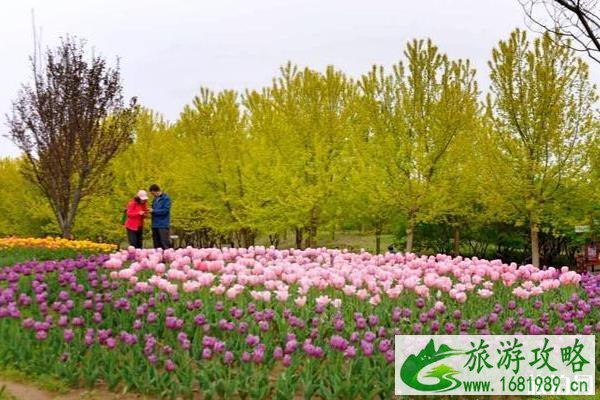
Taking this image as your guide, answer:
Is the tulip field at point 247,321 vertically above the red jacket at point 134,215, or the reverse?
the red jacket at point 134,215

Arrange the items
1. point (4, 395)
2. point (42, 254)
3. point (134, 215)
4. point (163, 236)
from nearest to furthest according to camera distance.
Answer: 1. point (4, 395)
2. point (42, 254)
3. point (163, 236)
4. point (134, 215)

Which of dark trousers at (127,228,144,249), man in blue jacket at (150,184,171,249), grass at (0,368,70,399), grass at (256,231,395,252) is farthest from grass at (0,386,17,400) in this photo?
grass at (256,231,395,252)

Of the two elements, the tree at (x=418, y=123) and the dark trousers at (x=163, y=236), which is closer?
the dark trousers at (x=163, y=236)

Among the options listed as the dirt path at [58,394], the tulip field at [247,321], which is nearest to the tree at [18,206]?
the tulip field at [247,321]

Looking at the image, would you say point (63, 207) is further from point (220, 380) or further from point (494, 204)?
point (220, 380)

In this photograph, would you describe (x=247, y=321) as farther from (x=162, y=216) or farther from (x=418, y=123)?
(x=418, y=123)

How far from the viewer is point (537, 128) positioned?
1931cm

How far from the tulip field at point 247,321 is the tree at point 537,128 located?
1097cm

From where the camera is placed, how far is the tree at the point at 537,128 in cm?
1931

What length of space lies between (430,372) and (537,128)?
15733mm

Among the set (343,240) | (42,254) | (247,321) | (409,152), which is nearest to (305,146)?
(409,152)

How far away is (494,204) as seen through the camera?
66.4 feet

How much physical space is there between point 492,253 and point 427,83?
38.3 feet

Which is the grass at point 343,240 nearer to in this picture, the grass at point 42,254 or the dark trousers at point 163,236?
the dark trousers at point 163,236
